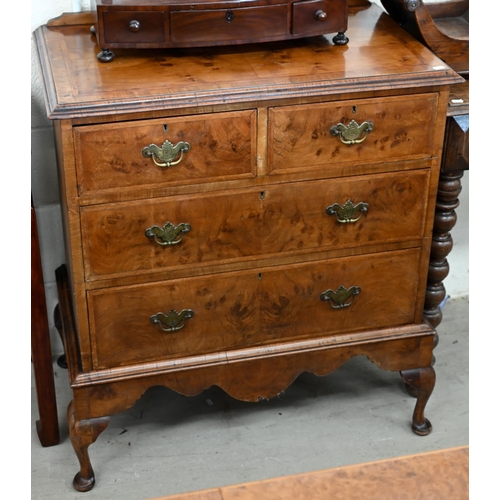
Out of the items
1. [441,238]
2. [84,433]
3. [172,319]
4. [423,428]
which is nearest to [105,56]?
[172,319]

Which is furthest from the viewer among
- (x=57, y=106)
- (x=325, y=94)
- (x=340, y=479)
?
(x=325, y=94)

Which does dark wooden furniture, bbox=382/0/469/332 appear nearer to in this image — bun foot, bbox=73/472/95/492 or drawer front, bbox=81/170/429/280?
drawer front, bbox=81/170/429/280

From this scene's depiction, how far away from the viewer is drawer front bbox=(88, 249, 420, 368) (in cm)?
248

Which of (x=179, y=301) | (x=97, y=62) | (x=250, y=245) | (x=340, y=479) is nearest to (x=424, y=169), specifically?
(x=250, y=245)

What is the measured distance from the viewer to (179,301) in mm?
2506

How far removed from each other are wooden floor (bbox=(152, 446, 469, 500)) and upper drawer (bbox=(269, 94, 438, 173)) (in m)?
1.00

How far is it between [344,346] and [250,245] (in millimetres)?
497

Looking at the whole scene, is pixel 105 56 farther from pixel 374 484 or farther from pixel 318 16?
pixel 374 484

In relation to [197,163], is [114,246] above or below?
below

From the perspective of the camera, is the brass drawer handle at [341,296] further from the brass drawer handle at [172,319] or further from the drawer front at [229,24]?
the drawer front at [229,24]

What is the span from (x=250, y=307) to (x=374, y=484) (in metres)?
1.06

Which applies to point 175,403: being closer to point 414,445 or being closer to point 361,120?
point 414,445

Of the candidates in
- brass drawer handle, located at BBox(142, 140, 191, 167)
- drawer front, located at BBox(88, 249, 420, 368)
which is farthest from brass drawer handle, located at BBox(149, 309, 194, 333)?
brass drawer handle, located at BBox(142, 140, 191, 167)

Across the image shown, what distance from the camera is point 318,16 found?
2.44m
